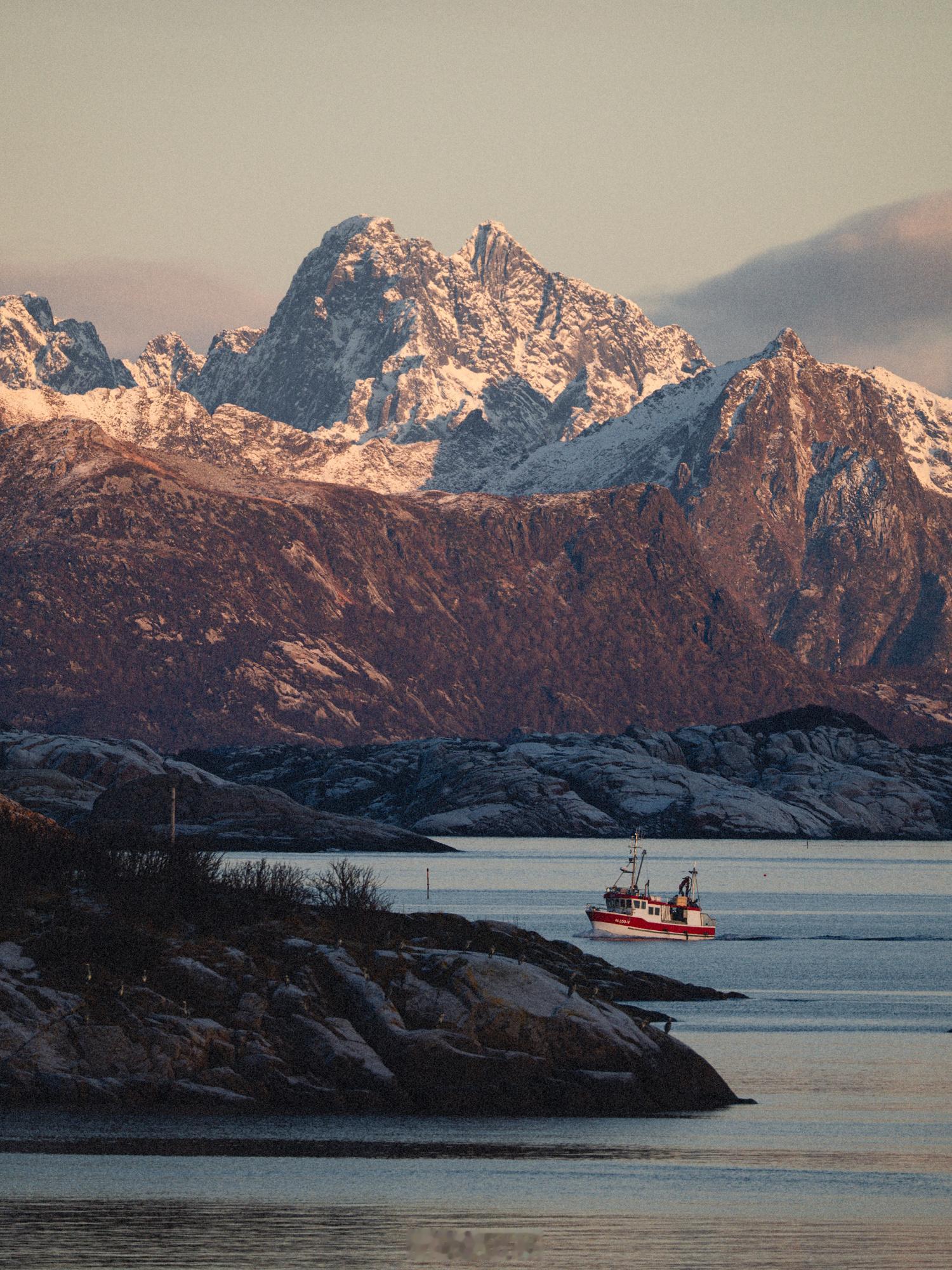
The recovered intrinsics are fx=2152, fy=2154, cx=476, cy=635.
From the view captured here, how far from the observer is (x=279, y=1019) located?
2549 inches

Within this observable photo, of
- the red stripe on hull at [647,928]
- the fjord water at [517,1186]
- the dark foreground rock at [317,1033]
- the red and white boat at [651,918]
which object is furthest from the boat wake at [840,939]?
the dark foreground rock at [317,1033]

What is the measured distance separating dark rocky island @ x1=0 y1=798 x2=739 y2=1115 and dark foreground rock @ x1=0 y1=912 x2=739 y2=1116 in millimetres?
60

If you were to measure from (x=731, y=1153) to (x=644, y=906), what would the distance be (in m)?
114

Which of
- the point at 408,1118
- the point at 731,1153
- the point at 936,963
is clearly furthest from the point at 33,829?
the point at 936,963

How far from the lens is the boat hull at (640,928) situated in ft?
550

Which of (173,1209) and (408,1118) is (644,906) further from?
(173,1209)

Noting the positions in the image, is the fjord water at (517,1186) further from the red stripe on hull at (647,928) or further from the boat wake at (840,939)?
the red stripe on hull at (647,928)

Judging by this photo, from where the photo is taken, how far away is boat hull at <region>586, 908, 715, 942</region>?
168 metres

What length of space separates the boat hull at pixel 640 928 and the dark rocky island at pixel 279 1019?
95922mm

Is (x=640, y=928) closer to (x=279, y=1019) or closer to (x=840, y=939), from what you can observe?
(x=840, y=939)

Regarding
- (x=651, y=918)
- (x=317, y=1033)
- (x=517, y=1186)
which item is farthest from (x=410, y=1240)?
(x=651, y=918)

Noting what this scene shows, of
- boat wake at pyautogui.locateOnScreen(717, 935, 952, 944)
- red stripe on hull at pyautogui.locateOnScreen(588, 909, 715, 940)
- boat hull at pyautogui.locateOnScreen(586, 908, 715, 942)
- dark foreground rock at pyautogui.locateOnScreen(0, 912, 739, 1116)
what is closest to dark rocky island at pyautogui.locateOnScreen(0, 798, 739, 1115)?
dark foreground rock at pyautogui.locateOnScreen(0, 912, 739, 1116)

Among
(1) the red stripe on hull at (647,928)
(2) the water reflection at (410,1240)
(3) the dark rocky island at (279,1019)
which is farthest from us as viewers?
(1) the red stripe on hull at (647,928)

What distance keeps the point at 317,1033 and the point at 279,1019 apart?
1245 mm
